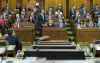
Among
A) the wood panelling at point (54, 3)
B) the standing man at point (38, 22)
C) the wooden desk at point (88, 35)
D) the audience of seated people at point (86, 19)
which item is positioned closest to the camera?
the standing man at point (38, 22)

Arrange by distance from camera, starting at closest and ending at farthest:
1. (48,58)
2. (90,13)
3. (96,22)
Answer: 1. (48,58)
2. (96,22)
3. (90,13)

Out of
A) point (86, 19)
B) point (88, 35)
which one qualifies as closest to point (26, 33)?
point (88, 35)

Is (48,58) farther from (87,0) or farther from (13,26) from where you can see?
(87,0)

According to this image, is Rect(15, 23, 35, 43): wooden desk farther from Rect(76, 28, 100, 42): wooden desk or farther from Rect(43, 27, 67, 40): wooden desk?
Rect(76, 28, 100, 42): wooden desk

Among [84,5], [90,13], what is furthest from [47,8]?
[90,13]

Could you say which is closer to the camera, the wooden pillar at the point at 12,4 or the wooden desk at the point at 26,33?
the wooden desk at the point at 26,33

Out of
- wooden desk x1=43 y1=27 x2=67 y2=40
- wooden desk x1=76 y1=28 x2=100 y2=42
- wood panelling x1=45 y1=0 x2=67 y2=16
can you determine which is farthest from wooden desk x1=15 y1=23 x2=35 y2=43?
wood panelling x1=45 y1=0 x2=67 y2=16

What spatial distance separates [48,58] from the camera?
503 centimetres

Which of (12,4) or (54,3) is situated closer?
(12,4)

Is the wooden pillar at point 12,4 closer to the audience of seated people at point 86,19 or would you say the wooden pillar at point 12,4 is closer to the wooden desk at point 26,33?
the audience of seated people at point 86,19

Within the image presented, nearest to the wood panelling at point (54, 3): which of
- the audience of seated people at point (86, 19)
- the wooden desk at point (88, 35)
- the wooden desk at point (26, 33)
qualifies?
the audience of seated people at point (86, 19)

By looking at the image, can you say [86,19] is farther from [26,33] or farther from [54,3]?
[54,3]

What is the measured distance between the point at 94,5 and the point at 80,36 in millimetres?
7634

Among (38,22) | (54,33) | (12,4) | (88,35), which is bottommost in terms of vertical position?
(88,35)
